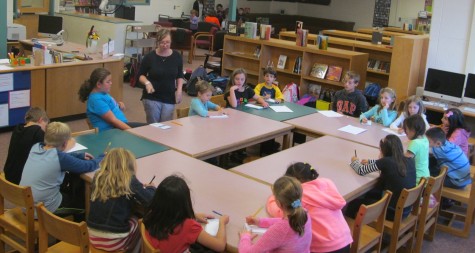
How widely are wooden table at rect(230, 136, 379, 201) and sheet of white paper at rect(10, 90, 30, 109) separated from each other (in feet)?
12.6

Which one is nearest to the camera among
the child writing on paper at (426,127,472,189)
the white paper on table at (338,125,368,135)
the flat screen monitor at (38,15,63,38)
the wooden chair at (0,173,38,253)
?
the wooden chair at (0,173,38,253)

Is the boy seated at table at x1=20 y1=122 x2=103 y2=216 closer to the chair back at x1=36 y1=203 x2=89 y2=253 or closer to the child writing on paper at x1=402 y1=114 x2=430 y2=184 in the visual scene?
the chair back at x1=36 y1=203 x2=89 y2=253

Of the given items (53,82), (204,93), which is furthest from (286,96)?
(53,82)

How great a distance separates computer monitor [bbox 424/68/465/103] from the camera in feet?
22.8

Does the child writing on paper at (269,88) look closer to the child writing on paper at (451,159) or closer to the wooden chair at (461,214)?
the child writing on paper at (451,159)

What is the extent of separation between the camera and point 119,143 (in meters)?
4.38

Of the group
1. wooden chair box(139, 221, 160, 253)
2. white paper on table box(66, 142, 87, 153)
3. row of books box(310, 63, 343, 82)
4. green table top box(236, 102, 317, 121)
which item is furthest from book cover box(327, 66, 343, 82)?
wooden chair box(139, 221, 160, 253)

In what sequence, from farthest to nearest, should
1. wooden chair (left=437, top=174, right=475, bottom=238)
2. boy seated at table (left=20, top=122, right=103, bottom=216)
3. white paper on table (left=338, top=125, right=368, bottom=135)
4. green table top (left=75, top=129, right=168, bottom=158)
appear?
white paper on table (left=338, top=125, right=368, bottom=135), wooden chair (left=437, top=174, right=475, bottom=238), green table top (left=75, top=129, right=168, bottom=158), boy seated at table (left=20, top=122, right=103, bottom=216)

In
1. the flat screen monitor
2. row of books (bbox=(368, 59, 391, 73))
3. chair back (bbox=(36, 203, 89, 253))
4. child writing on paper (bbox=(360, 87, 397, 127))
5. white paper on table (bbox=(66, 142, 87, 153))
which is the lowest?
chair back (bbox=(36, 203, 89, 253))

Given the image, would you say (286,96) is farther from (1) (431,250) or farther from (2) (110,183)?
(2) (110,183)

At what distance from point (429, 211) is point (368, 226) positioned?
0.80m

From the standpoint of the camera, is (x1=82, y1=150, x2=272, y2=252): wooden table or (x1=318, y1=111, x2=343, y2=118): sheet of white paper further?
(x1=318, y1=111, x2=343, y2=118): sheet of white paper

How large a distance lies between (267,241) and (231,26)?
6700 millimetres

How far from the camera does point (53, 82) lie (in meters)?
7.14
